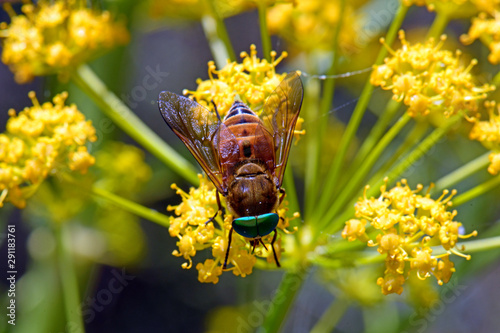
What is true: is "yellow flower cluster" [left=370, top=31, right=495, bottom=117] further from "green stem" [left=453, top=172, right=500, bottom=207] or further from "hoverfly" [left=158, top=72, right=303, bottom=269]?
"hoverfly" [left=158, top=72, right=303, bottom=269]

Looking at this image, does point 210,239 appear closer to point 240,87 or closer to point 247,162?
point 247,162

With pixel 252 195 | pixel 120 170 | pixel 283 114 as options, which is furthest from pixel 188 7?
pixel 252 195

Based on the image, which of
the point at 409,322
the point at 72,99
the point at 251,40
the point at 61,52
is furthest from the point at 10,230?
the point at 251,40

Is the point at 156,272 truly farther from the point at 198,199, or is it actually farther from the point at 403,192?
the point at 403,192

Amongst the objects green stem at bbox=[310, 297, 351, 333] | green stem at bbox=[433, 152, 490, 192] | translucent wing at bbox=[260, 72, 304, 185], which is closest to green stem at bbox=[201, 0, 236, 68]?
translucent wing at bbox=[260, 72, 304, 185]

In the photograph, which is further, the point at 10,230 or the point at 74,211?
the point at 10,230

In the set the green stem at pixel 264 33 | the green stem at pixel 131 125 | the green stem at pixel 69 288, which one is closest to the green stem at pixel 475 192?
the green stem at pixel 264 33
